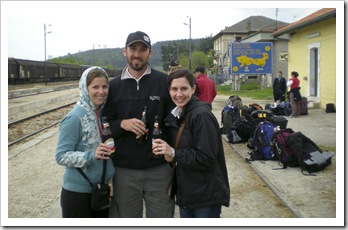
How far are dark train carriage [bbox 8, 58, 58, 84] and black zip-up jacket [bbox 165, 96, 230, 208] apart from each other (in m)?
35.1

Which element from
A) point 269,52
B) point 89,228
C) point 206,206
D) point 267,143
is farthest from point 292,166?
point 269,52

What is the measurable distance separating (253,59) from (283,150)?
14419 mm

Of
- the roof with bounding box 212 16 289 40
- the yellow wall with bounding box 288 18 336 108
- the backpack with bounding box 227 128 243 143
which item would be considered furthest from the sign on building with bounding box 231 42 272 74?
the roof with bounding box 212 16 289 40

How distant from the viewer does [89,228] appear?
2.99m

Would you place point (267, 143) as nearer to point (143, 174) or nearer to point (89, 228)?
point (143, 174)

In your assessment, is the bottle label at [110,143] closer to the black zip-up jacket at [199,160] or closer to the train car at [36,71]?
the black zip-up jacket at [199,160]

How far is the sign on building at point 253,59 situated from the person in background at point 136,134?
1770 cm

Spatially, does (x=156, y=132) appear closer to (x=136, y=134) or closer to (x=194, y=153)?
(x=136, y=134)

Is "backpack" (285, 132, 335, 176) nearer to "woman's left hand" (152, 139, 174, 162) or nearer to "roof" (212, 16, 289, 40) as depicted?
"woman's left hand" (152, 139, 174, 162)

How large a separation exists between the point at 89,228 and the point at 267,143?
17.0ft

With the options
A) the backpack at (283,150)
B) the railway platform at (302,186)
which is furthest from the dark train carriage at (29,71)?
the backpack at (283,150)

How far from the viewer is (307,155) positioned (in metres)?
6.45

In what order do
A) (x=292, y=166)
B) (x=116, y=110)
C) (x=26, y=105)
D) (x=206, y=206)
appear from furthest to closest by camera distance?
1. (x=26, y=105)
2. (x=292, y=166)
3. (x=116, y=110)
4. (x=206, y=206)

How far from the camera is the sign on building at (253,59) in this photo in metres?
20.5
